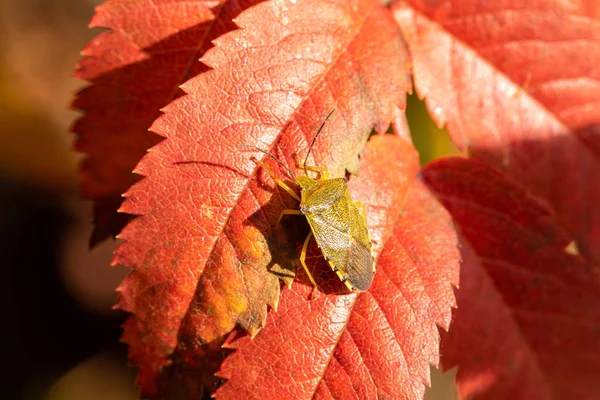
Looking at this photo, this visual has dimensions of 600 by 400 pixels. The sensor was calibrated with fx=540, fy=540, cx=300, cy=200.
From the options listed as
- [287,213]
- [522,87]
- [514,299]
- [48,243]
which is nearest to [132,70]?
[287,213]

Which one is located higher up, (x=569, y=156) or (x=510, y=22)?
(x=510, y=22)

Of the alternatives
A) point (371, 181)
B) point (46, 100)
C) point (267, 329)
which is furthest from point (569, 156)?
point (46, 100)

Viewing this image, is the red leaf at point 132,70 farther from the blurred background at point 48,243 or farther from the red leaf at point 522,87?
the blurred background at point 48,243

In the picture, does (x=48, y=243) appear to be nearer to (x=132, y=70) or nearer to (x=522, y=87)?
(x=132, y=70)

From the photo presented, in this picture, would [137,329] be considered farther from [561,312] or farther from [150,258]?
[561,312]

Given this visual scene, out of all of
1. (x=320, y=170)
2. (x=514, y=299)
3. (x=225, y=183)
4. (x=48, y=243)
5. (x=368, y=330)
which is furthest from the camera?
(x=48, y=243)
